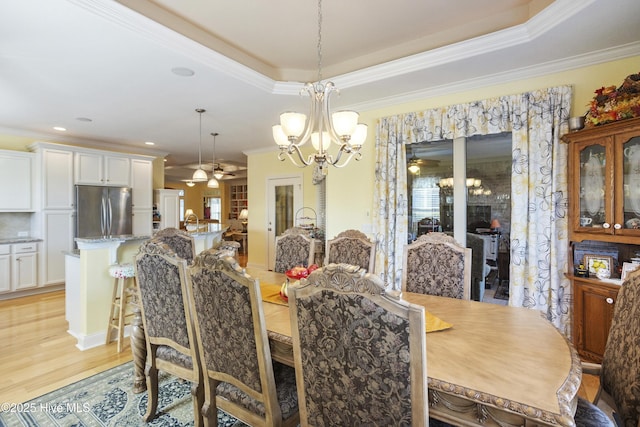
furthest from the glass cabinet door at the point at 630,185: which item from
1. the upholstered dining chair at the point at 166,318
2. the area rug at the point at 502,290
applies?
the upholstered dining chair at the point at 166,318

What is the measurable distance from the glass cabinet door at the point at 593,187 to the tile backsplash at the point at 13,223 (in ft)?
24.9

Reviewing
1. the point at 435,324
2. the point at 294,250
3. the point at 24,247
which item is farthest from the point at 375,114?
the point at 24,247

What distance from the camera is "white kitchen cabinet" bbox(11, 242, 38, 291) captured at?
481cm

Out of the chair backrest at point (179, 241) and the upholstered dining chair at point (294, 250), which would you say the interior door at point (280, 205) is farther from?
the upholstered dining chair at point (294, 250)

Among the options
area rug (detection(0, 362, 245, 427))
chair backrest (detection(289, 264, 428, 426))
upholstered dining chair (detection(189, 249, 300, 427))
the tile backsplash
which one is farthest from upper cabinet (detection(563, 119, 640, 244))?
the tile backsplash

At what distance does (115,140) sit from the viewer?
234 inches

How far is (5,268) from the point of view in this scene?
15.5 ft

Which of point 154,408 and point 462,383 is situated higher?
point 462,383

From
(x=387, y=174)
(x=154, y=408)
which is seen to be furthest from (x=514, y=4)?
(x=154, y=408)

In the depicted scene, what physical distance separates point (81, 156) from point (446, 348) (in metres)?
6.53

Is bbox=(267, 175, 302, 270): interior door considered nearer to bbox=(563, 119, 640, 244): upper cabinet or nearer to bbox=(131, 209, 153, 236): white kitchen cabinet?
bbox=(131, 209, 153, 236): white kitchen cabinet

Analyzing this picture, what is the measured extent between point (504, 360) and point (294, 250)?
2045 millimetres

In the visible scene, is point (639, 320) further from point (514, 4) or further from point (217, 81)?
point (217, 81)

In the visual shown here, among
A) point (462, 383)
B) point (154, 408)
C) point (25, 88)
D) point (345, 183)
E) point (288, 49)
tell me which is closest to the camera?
point (462, 383)
